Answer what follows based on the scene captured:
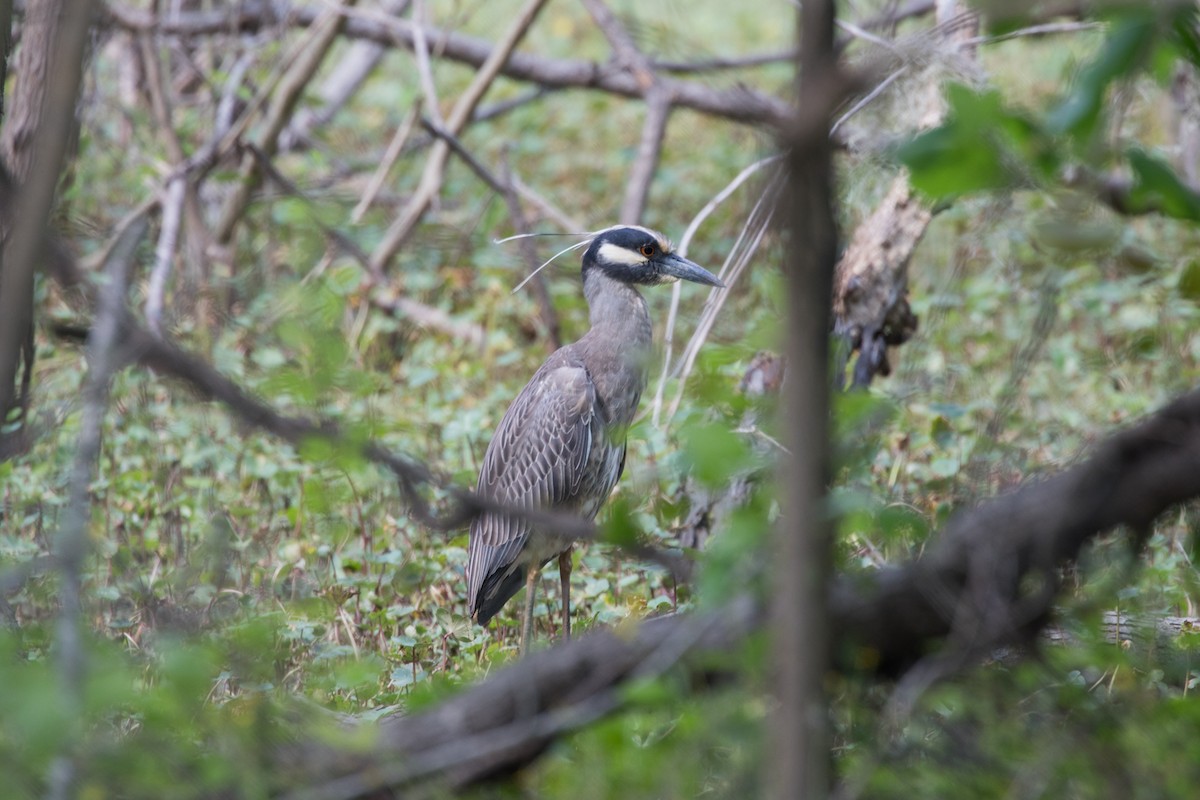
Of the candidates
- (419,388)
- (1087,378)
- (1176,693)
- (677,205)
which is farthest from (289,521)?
(677,205)

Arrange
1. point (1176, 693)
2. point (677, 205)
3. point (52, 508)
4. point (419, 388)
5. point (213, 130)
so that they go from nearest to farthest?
point (1176, 693) < point (52, 508) < point (419, 388) < point (213, 130) < point (677, 205)

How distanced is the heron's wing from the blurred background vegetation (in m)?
0.19

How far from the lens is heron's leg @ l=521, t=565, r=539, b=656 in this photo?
4.03 m

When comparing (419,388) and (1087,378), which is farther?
(419,388)

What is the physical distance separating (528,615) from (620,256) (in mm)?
1481

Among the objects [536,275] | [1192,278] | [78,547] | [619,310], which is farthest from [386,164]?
[78,547]

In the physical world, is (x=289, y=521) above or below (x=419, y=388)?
below

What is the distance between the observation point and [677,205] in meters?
8.18

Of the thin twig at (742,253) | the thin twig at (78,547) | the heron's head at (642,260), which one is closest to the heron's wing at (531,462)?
the heron's head at (642,260)

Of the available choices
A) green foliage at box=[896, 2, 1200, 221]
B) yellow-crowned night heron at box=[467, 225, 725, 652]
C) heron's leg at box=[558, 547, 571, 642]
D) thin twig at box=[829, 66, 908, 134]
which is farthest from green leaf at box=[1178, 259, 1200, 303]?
heron's leg at box=[558, 547, 571, 642]

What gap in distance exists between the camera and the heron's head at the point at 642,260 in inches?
192

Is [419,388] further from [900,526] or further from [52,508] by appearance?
[900,526]

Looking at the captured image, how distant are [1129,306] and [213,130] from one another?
4918 millimetres

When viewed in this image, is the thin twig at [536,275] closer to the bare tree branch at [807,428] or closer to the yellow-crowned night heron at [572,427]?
the yellow-crowned night heron at [572,427]
